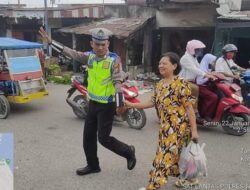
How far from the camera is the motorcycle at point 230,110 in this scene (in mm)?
5902

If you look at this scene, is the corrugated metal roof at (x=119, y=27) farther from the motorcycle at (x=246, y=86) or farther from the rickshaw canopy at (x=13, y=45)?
the motorcycle at (x=246, y=86)

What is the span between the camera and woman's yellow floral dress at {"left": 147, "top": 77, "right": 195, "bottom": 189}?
3432 mm

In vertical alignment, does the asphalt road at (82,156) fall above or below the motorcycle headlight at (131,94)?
below

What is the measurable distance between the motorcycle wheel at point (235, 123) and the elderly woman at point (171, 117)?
2.72 metres

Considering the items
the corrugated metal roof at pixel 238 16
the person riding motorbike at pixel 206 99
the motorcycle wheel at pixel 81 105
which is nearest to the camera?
the person riding motorbike at pixel 206 99

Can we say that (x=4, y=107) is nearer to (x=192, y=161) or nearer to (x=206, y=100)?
(x=206, y=100)

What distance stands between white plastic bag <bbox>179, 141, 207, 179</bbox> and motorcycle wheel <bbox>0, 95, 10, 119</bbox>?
4713mm

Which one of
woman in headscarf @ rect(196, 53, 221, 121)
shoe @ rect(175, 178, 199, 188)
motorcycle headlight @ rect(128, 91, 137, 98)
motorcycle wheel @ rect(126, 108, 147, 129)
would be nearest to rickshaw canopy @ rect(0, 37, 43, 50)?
motorcycle headlight @ rect(128, 91, 137, 98)

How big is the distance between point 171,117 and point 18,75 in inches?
193

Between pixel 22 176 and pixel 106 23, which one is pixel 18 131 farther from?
pixel 106 23

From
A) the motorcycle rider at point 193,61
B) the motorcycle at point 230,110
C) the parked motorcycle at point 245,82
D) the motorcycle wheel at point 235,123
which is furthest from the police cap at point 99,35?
the parked motorcycle at point 245,82

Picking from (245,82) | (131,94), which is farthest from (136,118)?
(245,82)

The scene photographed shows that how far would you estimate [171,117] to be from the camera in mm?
3479

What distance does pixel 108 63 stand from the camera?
4000mm
